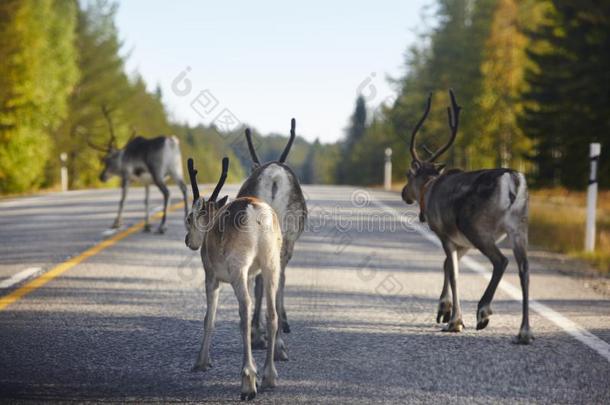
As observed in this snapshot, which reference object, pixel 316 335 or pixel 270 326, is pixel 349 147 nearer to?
pixel 316 335

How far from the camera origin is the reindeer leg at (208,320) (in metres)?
4.47

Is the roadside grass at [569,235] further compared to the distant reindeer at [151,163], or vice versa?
the distant reindeer at [151,163]

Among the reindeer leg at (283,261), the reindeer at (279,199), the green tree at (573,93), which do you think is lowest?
the reindeer leg at (283,261)

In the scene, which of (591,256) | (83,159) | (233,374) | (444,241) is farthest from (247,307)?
(83,159)

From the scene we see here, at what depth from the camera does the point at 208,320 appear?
4535 millimetres

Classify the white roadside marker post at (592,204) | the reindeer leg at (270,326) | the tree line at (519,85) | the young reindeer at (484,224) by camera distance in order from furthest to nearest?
1. the tree line at (519,85)
2. the white roadside marker post at (592,204)
3. the young reindeer at (484,224)
4. the reindeer leg at (270,326)

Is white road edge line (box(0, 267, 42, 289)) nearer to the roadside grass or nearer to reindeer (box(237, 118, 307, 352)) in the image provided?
reindeer (box(237, 118, 307, 352))

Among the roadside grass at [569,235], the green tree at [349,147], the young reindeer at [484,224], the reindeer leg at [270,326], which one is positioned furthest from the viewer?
the green tree at [349,147]

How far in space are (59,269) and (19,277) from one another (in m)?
0.61

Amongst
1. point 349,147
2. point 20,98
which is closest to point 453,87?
point 20,98

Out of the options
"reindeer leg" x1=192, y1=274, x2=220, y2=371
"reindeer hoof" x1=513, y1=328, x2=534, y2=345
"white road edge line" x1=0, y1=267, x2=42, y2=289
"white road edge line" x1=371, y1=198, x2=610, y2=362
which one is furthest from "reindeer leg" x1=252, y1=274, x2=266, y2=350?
"white road edge line" x1=0, y1=267, x2=42, y2=289

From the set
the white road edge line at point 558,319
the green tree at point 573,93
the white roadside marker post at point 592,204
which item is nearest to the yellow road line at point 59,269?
the white road edge line at point 558,319

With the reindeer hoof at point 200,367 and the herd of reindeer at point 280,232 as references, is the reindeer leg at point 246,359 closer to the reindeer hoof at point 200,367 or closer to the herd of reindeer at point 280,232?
the herd of reindeer at point 280,232

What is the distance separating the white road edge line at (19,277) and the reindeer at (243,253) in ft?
12.7
